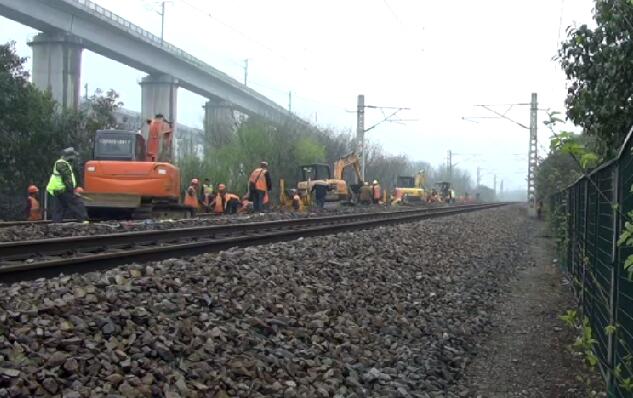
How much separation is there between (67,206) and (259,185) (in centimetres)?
1015

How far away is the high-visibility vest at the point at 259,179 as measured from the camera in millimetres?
23047

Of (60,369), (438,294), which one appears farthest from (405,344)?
(60,369)

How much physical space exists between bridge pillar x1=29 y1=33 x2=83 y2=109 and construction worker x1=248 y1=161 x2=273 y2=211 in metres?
23.0

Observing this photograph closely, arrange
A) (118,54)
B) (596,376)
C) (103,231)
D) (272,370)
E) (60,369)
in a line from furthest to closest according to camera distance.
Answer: (118,54) → (103,231) → (596,376) → (272,370) → (60,369)

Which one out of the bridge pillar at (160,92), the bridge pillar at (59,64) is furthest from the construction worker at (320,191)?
the bridge pillar at (160,92)

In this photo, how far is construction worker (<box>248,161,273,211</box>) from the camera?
23125mm

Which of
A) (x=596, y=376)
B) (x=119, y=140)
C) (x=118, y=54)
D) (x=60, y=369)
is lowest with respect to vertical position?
(x=596, y=376)

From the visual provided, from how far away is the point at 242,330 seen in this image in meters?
5.17

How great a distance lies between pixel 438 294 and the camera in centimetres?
891

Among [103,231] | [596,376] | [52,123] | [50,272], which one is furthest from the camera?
[52,123]

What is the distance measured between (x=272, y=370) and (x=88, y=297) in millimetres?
1500

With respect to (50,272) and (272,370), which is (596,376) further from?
(50,272)

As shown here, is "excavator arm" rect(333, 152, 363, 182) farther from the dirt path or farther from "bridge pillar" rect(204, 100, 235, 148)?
the dirt path

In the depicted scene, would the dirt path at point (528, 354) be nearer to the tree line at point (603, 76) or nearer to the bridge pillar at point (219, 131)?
the tree line at point (603, 76)
